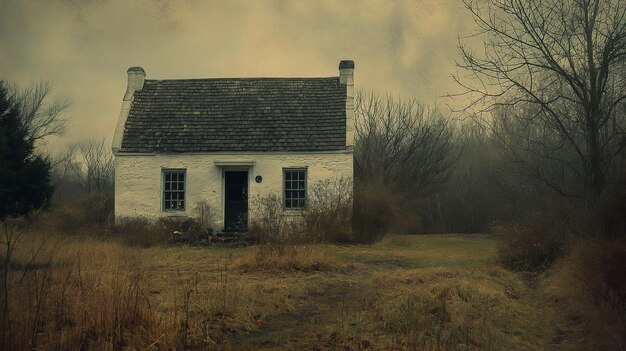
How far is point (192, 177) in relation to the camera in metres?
20.0

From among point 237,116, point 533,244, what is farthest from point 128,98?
point 533,244

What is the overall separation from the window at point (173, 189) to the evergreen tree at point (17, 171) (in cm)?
715

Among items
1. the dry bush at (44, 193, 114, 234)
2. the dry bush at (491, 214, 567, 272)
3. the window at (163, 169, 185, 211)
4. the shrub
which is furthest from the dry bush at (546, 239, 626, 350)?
the dry bush at (44, 193, 114, 234)

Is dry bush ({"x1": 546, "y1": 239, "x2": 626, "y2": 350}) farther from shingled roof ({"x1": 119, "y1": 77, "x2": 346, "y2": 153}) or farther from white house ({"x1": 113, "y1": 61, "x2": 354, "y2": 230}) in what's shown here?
shingled roof ({"x1": 119, "y1": 77, "x2": 346, "y2": 153})

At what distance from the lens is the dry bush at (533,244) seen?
39.1ft

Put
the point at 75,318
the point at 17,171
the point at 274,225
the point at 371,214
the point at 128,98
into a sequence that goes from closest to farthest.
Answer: the point at 75,318 < the point at 17,171 < the point at 274,225 < the point at 371,214 < the point at 128,98

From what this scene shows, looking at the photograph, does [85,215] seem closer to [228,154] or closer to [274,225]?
[228,154]

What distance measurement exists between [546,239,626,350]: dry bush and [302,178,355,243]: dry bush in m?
9.88

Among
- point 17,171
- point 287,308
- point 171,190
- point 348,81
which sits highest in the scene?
point 348,81

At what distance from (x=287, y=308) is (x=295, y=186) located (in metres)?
12.8

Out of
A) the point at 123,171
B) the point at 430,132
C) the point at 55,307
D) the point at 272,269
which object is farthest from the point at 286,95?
the point at 55,307

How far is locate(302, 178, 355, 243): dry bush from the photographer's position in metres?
17.6

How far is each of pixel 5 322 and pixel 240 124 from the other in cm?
1632

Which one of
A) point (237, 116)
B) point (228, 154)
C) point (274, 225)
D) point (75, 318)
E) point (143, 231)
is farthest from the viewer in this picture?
point (237, 116)
